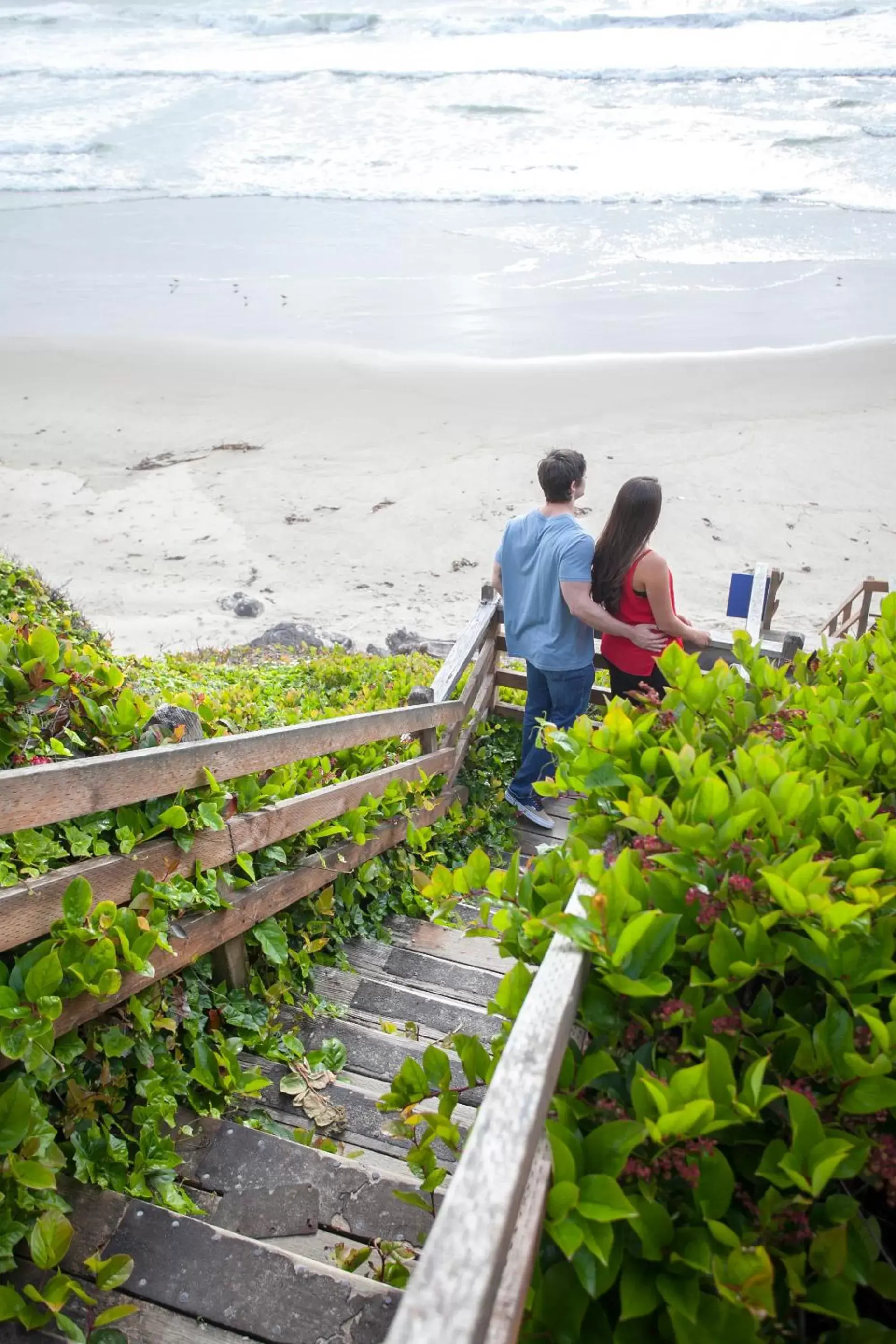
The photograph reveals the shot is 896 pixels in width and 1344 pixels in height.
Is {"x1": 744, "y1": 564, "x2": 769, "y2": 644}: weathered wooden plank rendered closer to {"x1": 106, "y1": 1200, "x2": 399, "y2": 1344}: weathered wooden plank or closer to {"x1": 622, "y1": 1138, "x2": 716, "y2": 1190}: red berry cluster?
{"x1": 106, "y1": 1200, "x2": 399, "y2": 1344}: weathered wooden plank

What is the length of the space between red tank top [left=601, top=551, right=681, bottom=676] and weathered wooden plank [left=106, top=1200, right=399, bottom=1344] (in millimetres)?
3268

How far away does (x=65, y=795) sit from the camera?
2.29 metres

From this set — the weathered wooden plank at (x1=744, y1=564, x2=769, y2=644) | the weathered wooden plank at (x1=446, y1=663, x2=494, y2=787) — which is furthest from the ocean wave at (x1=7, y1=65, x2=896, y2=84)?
the weathered wooden plank at (x1=446, y1=663, x2=494, y2=787)

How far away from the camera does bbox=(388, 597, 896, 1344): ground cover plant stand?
1.39 metres

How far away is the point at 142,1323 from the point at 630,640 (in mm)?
3568

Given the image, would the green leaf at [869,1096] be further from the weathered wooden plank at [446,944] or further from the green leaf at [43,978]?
the weathered wooden plank at [446,944]

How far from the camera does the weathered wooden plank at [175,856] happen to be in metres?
2.24

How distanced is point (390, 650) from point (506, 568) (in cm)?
468

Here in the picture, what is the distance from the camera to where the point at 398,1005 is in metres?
3.83

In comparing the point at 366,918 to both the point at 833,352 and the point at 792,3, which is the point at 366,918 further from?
the point at 792,3

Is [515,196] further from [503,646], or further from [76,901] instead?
[76,901]

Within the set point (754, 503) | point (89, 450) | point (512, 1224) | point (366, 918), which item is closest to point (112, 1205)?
point (512, 1224)

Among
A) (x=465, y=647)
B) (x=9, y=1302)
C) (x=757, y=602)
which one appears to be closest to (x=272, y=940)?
(x=9, y=1302)

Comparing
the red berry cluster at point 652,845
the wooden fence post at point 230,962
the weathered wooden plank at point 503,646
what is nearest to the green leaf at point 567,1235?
the red berry cluster at point 652,845
